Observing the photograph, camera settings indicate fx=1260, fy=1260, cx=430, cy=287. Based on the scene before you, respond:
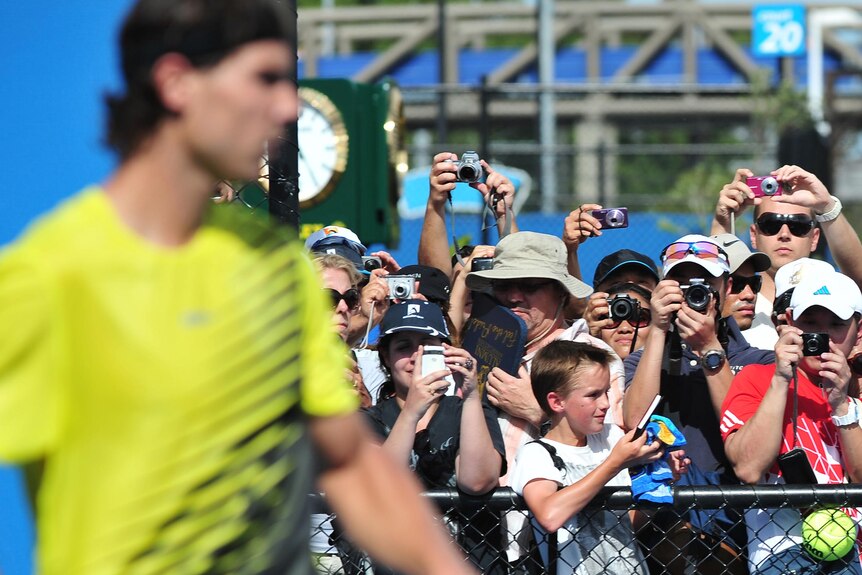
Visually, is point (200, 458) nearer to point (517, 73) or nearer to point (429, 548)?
point (429, 548)

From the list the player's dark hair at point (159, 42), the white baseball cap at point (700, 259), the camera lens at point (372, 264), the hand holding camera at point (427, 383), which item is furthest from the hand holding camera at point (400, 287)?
the player's dark hair at point (159, 42)

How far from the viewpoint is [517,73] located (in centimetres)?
1848

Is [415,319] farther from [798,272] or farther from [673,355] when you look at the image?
[798,272]

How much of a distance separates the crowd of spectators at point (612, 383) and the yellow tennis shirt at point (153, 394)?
1.84 m

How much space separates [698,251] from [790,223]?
83 cm

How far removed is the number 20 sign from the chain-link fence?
39.1ft

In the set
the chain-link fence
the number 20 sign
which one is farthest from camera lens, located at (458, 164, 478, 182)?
the number 20 sign

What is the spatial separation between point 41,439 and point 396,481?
56 cm

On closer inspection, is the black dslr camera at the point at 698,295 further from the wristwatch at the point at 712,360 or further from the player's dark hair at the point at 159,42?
the player's dark hair at the point at 159,42

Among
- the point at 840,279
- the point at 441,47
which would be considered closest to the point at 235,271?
the point at 840,279

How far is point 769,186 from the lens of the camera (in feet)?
15.9

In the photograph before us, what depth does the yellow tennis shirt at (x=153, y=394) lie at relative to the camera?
1.66m

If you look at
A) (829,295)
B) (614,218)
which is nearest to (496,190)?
(614,218)

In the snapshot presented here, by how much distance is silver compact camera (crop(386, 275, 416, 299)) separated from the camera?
452cm
